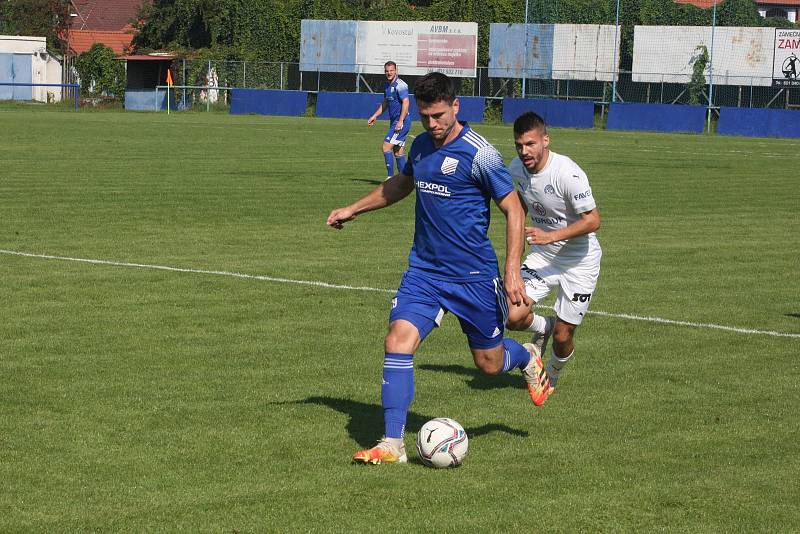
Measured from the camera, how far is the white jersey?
800cm

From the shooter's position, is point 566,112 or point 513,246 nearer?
point 513,246

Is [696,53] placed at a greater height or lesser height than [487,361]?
greater

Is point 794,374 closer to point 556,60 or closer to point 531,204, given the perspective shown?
point 531,204

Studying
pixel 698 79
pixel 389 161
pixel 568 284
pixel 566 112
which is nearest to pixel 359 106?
→ pixel 566 112

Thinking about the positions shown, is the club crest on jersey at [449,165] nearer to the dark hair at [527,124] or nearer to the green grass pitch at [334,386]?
the dark hair at [527,124]

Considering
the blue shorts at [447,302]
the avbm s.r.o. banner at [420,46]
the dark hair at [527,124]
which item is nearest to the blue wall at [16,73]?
the avbm s.r.o. banner at [420,46]

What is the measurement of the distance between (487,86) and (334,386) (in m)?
51.9

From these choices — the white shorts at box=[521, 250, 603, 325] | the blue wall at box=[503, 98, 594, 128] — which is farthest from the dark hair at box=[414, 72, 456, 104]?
the blue wall at box=[503, 98, 594, 128]

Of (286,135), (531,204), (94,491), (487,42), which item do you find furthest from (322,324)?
(487,42)

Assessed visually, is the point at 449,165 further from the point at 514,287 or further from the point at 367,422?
the point at 367,422

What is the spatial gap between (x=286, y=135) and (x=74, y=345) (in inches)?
1185

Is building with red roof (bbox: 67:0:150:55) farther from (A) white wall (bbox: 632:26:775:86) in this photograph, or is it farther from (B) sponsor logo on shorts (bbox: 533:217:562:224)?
(B) sponsor logo on shorts (bbox: 533:217:562:224)

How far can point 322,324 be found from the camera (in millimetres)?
10469

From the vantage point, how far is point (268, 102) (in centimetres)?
6028
